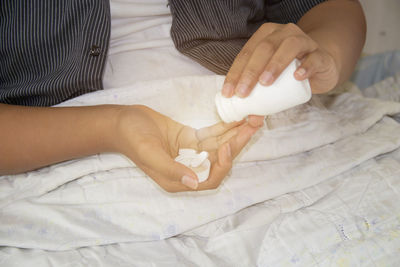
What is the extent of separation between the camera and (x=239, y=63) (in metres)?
0.52

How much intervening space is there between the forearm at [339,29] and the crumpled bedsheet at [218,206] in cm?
15

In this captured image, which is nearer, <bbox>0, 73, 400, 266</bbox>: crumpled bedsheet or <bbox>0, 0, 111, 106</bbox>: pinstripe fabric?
<bbox>0, 73, 400, 266</bbox>: crumpled bedsheet

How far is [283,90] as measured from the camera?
46 cm

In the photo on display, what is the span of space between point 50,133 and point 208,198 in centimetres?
29

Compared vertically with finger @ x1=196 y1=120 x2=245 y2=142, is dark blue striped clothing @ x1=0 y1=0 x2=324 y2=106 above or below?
above

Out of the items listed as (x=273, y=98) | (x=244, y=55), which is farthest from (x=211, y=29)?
(x=273, y=98)

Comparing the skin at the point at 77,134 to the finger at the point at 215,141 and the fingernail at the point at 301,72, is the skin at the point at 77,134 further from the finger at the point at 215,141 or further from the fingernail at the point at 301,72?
the fingernail at the point at 301,72

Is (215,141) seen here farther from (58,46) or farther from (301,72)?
(58,46)

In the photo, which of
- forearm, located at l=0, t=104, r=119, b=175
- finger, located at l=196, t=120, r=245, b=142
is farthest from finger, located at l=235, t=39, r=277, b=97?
forearm, located at l=0, t=104, r=119, b=175

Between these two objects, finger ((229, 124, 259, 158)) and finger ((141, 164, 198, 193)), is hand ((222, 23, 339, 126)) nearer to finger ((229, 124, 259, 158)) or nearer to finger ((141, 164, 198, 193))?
finger ((229, 124, 259, 158))

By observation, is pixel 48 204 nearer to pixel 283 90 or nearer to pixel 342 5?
pixel 283 90

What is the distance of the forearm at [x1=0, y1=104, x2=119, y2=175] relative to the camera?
58 centimetres

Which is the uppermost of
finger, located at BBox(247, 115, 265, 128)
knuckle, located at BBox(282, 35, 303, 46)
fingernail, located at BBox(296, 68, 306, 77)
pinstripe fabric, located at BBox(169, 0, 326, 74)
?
knuckle, located at BBox(282, 35, 303, 46)

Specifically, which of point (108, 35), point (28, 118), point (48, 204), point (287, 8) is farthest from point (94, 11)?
point (287, 8)
